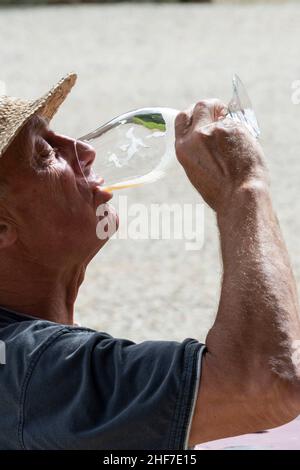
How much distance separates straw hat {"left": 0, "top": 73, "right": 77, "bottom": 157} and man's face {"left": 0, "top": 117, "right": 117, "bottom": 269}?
0.05 meters

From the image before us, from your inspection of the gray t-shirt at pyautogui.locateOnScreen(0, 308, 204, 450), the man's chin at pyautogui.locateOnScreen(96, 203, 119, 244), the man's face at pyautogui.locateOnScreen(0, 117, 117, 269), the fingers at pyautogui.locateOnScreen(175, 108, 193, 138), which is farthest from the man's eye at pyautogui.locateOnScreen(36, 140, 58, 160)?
the gray t-shirt at pyautogui.locateOnScreen(0, 308, 204, 450)

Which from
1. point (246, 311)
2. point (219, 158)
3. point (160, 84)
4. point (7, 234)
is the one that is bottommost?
point (246, 311)

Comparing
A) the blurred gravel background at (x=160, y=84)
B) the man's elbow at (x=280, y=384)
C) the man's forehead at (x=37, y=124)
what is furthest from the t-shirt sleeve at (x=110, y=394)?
the blurred gravel background at (x=160, y=84)

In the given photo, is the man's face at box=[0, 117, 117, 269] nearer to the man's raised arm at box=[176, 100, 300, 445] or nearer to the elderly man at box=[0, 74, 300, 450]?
the elderly man at box=[0, 74, 300, 450]

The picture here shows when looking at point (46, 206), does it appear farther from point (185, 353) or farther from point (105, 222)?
point (185, 353)

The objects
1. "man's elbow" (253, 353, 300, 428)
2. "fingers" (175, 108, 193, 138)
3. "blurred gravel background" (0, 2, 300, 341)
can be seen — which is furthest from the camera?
"blurred gravel background" (0, 2, 300, 341)

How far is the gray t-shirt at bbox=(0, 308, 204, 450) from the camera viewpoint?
2.02 m

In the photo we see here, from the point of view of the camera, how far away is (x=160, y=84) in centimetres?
1490

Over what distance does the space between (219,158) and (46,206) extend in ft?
1.48

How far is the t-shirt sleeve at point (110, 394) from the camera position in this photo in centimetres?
201

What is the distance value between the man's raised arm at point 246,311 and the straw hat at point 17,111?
1.39 feet
